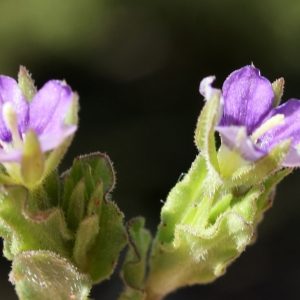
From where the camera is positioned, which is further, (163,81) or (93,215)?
(163,81)

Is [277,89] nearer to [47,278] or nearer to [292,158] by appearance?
[292,158]

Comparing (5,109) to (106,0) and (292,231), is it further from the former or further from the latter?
(292,231)

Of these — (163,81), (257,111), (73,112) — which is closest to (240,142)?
(257,111)

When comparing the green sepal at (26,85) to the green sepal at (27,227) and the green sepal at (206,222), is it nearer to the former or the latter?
the green sepal at (27,227)

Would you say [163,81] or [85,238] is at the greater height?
[85,238]

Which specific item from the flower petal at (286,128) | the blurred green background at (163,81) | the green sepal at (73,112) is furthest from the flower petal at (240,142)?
the blurred green background at (163,81)

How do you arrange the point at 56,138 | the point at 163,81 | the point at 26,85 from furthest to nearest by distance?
1. the point at 163,81
2. the point at 26,85
3. the point at 56,138

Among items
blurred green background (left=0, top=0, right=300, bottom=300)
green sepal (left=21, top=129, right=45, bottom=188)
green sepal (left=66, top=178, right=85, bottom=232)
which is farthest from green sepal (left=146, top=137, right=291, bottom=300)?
blurred green background (left=0, top=0, right=300, bottom=300)
